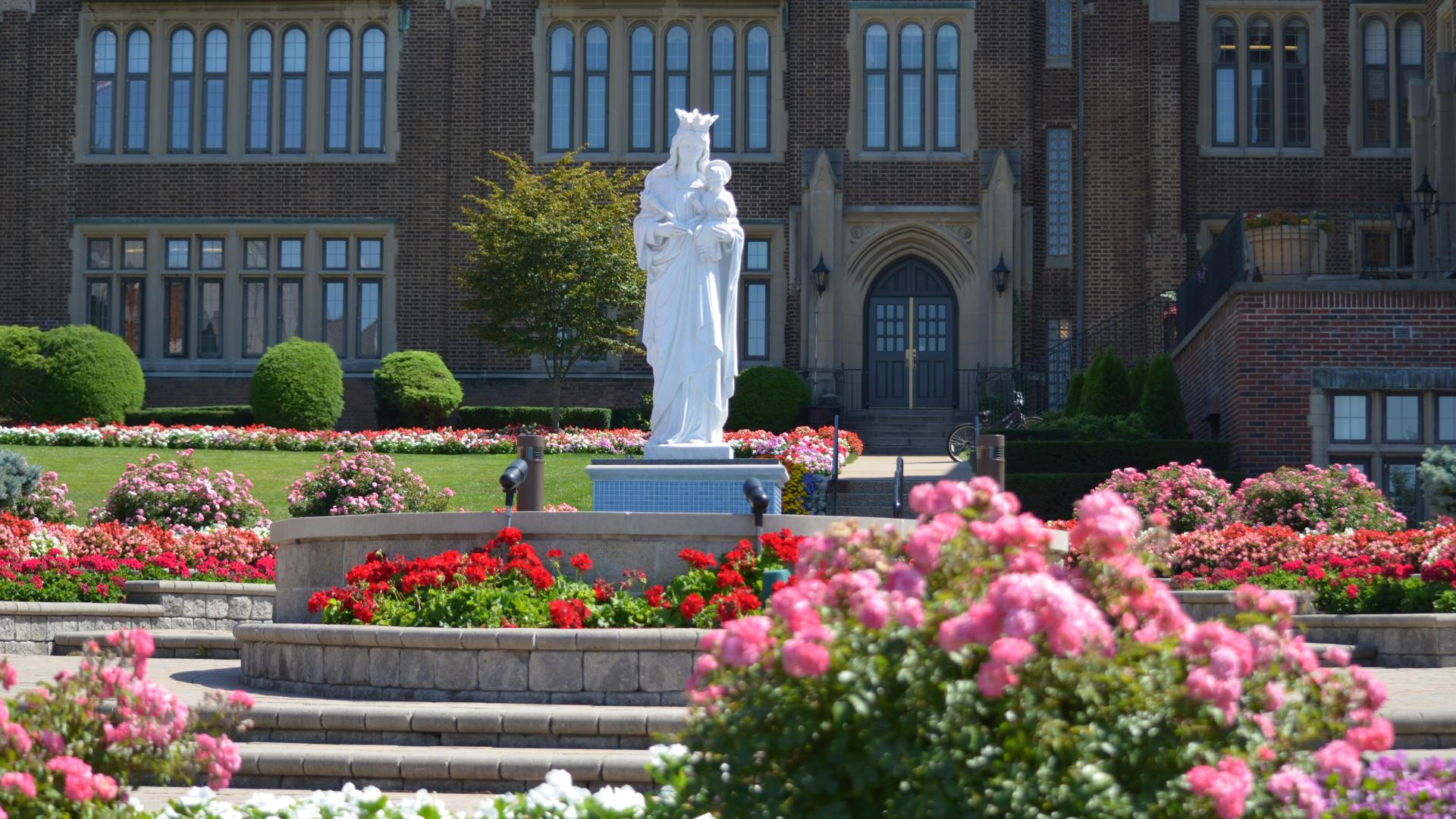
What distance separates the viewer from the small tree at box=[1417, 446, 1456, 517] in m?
15.2

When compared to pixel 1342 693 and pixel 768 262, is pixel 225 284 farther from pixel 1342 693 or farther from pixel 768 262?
pixel 1342 693


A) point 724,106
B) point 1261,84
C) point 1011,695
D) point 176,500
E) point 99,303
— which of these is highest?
point 1261,84

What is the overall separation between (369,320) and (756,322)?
21.4 feet

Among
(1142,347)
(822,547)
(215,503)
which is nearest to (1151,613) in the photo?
(822,547)

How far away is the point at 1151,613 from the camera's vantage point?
4.53m

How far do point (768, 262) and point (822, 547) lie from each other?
25468 mm

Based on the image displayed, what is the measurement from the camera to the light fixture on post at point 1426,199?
71.4 feet

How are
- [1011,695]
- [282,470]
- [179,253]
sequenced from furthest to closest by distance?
[179,253] < [282,470] < [1011,695]

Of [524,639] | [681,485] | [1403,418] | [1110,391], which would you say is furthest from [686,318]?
[1110,391]

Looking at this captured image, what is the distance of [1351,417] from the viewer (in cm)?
1903

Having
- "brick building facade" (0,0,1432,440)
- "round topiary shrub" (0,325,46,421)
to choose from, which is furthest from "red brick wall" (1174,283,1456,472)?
"round topiary shrub" (0,325,46,421)

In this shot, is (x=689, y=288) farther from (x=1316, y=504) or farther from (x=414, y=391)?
(x=414, y=391)

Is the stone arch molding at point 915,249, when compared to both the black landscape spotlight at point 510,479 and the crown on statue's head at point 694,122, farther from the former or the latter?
the black landscape spotlight at point 510,479

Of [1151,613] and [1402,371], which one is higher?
[1402,371]
